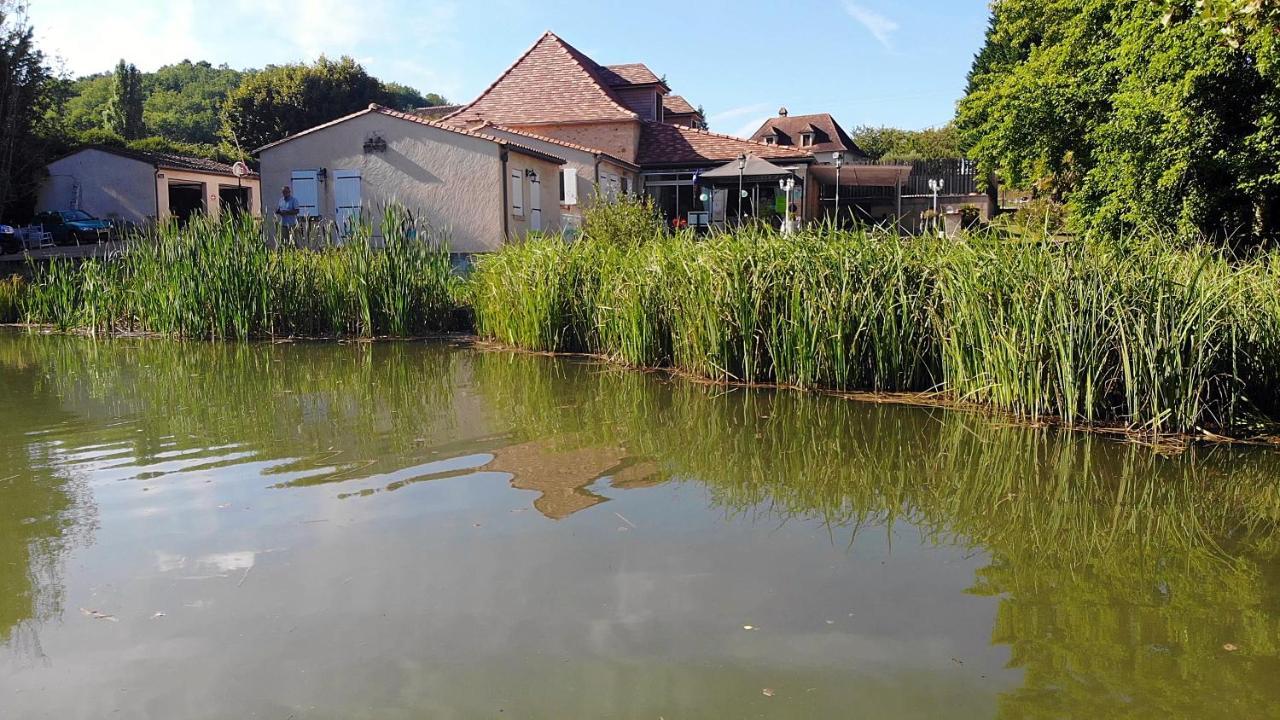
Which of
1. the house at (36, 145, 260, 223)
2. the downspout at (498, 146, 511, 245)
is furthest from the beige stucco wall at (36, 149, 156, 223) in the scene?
the downspout at (498, 146, 511, 245)

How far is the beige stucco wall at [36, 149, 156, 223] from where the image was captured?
27547 mm

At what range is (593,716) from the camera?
9.20 ft

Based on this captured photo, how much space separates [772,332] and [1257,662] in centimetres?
529

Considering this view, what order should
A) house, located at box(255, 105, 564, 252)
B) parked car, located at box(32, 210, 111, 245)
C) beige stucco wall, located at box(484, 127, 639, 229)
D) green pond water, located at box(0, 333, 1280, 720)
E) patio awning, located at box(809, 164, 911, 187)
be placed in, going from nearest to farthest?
green pond water, located at box(0, 333, 1280, 720) → house, located at box(255, 105, 564, 252) → beige stucco wall, located at box(484, 127, 639, 229) → parked car, located at box(32, 210, 111, 245) → patio awning, located at box(809, 164, 911, 187)

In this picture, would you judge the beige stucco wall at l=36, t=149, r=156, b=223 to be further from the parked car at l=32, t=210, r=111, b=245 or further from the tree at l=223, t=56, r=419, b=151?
the tree at l=223, t=56, r=419, b=151

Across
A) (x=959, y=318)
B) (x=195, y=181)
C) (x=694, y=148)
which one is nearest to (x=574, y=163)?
(x=694, y=148)

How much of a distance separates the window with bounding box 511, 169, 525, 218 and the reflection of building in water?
51.5 feet

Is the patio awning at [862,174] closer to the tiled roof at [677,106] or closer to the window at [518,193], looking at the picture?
the tiled roof at [677,106]

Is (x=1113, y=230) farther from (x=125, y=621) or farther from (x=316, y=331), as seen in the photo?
(x=125, y=621)

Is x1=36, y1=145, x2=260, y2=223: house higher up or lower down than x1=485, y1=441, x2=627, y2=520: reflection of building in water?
higher up

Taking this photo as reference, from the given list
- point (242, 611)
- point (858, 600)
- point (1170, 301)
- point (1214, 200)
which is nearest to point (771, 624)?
point (858, 600)

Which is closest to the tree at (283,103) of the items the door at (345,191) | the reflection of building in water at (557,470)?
the door at (345,191)

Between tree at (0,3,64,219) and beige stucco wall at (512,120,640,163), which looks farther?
beige stucco wall at (512,120,640,163)

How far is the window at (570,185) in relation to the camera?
24031mm
